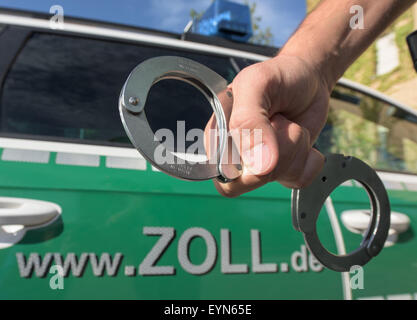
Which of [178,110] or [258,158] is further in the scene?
[178,110]

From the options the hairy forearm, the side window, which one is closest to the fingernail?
the hairy forearm

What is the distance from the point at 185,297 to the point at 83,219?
15.3 inches

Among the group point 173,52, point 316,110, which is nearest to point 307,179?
point 316,110

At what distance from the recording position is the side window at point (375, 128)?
7.24 ft

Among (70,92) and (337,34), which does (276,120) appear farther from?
(70,92)

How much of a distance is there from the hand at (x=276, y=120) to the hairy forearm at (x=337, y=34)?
59mm

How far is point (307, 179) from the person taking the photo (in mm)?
815

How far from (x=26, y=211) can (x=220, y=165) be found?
2.33 ft

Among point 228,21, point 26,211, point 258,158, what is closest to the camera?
point 258,158

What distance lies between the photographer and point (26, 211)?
1188 mm

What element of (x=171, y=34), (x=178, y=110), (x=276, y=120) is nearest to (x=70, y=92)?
(x=178, y=110)

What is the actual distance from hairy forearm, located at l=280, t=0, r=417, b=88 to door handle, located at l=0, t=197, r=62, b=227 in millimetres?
782

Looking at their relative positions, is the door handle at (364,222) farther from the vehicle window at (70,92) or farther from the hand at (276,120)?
the hand at (276,120)
